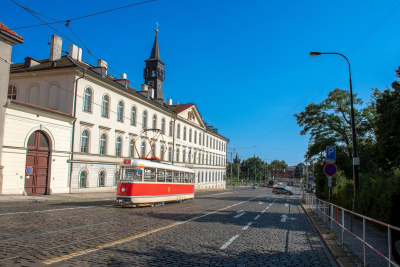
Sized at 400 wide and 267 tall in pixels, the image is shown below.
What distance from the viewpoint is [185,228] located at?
1148 cm

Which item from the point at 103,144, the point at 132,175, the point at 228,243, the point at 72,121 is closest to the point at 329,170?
the point at 228,243

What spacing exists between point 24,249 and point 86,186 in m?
24.3

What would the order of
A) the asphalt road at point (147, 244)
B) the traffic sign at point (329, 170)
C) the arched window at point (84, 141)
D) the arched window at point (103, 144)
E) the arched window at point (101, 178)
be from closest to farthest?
1. the asphalt road at point (147, 244)
2. the traffic sign at point (329, 170)
3. the arched window at point (84, 141)
4. the arched window at point (101, 178)
5. the arched window at point (103, 144)

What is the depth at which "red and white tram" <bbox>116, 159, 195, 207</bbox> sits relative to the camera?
61.6 ft

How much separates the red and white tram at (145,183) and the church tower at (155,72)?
36051mm

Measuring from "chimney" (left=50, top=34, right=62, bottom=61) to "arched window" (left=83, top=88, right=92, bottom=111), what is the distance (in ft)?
17.1

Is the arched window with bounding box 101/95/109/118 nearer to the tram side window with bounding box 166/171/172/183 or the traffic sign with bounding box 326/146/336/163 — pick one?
the tram side window with bounding box 166/171/172/183

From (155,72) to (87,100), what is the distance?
29106 mm

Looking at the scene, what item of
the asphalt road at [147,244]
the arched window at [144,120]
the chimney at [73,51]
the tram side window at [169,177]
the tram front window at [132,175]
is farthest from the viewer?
the arched window at [144,120]

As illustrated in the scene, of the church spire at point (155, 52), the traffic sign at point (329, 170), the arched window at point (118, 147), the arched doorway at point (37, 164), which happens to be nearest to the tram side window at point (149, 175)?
the arched doorway at point (37, 164)

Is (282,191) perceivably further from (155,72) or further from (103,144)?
(103,144)

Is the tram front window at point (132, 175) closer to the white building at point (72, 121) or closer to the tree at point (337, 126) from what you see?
the white building at point (72, 121)

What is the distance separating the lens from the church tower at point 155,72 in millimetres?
58456

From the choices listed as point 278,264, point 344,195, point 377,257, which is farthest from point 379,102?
point 278,264
